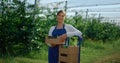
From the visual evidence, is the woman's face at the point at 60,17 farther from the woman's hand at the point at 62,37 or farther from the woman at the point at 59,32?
the woman's hand at the point at 62,37

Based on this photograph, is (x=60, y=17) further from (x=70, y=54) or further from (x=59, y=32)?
(x=70, y=54)

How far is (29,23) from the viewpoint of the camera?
11891mm

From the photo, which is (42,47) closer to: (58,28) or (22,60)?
(22,60)

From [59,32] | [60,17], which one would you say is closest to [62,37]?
[59,32]

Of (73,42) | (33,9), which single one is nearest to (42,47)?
(33,9)

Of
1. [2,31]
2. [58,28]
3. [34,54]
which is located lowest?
[34,54]

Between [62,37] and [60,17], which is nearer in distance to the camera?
[62,37]

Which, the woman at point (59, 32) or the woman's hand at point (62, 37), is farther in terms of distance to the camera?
the woman at point (59, 32)

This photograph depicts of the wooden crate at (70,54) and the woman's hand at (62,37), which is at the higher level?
the woman's hand at (62,37)

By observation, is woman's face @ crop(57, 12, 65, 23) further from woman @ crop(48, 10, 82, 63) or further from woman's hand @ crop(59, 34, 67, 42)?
woman's hand @ crop(59, 34, 67, 42)

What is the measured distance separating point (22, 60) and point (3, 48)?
4.64ft

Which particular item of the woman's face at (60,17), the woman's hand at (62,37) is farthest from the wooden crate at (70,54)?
the woman's face at (60,17)

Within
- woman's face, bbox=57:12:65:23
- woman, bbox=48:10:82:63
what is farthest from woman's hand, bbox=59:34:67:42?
woman's face, bbox=57:12:65:23

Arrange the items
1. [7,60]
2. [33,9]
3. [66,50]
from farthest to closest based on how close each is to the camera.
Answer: [33,9], [7,60], [66,50]
